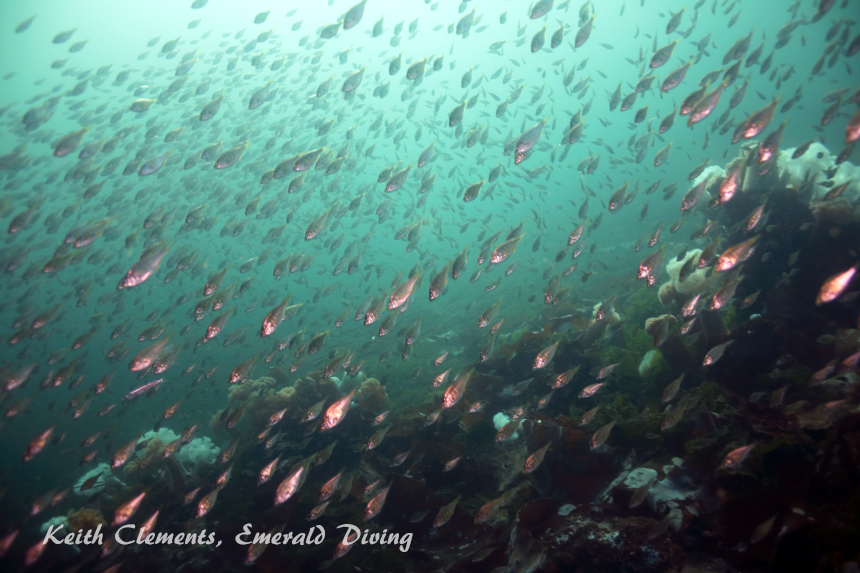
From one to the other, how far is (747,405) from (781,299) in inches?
107

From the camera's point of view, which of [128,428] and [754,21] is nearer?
[128,428]

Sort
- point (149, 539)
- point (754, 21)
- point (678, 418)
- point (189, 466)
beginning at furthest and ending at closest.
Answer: point (754, 21) → point (189, 466) → point (149, 539) → point (678, 418)

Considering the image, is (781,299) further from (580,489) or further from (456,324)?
(456,324)

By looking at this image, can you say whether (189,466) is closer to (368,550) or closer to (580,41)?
(368,550)

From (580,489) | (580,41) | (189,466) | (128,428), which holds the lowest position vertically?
(128,428)

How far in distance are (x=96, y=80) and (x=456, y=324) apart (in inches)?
800

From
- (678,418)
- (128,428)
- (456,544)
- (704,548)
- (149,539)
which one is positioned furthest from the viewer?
(128,428)

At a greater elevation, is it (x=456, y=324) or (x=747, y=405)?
(x=747, y=405)

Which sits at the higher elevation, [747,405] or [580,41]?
[580,41]

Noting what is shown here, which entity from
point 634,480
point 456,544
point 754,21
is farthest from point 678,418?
point 754,21

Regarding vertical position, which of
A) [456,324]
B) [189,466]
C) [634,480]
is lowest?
[456,324]

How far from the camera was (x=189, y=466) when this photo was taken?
26.0 ft

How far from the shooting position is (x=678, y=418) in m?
3.69

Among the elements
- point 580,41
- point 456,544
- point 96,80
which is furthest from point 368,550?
point 96,80
